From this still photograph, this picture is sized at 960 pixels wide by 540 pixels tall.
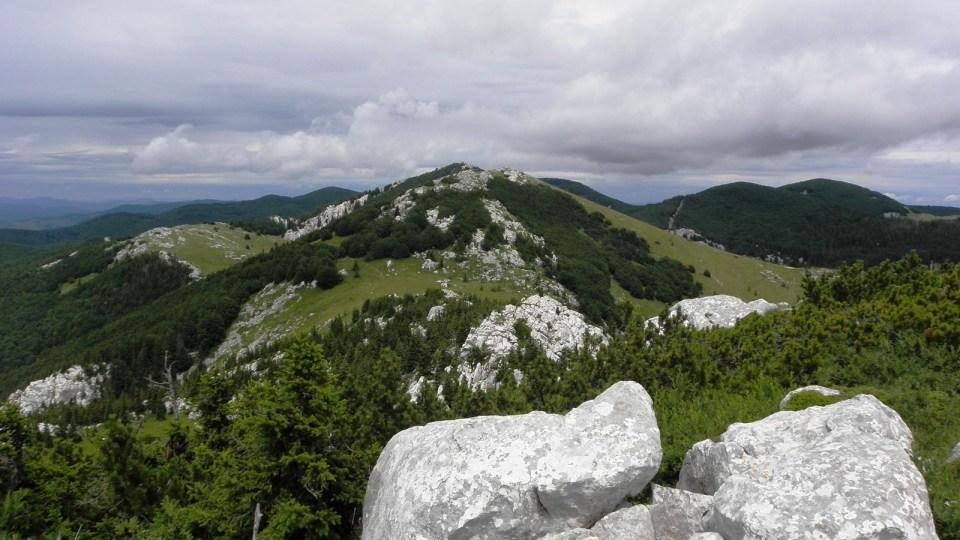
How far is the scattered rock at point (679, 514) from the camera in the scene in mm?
9805

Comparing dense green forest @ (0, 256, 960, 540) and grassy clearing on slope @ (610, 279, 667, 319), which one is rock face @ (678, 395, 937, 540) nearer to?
dense green forest @ (0, 256, 960, 540)

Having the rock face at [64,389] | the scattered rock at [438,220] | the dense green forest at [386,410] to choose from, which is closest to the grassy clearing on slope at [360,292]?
the scattered rock at [438,220]

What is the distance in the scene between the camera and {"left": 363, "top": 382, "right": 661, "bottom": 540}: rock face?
10.4 m

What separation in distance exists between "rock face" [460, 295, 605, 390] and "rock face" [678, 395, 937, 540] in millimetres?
35293

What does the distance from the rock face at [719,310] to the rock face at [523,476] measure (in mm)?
19562

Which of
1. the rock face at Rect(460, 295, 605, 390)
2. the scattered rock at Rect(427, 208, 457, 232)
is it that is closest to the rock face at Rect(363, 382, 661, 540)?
the rock face at Rect(460, 295, 605, 390)

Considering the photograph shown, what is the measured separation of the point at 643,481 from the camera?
10.8 meters

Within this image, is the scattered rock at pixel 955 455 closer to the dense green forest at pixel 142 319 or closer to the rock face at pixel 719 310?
the rock face at pixel 719 310

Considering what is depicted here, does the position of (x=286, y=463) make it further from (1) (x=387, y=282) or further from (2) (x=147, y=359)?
(2) (x=147, y=359)

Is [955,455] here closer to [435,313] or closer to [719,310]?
[719,310]

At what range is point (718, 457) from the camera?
1088cm

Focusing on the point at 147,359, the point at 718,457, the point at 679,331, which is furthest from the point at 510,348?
the point at 147,359

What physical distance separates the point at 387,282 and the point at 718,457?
4317 inches

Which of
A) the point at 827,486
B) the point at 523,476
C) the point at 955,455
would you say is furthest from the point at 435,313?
the point at 827,486
